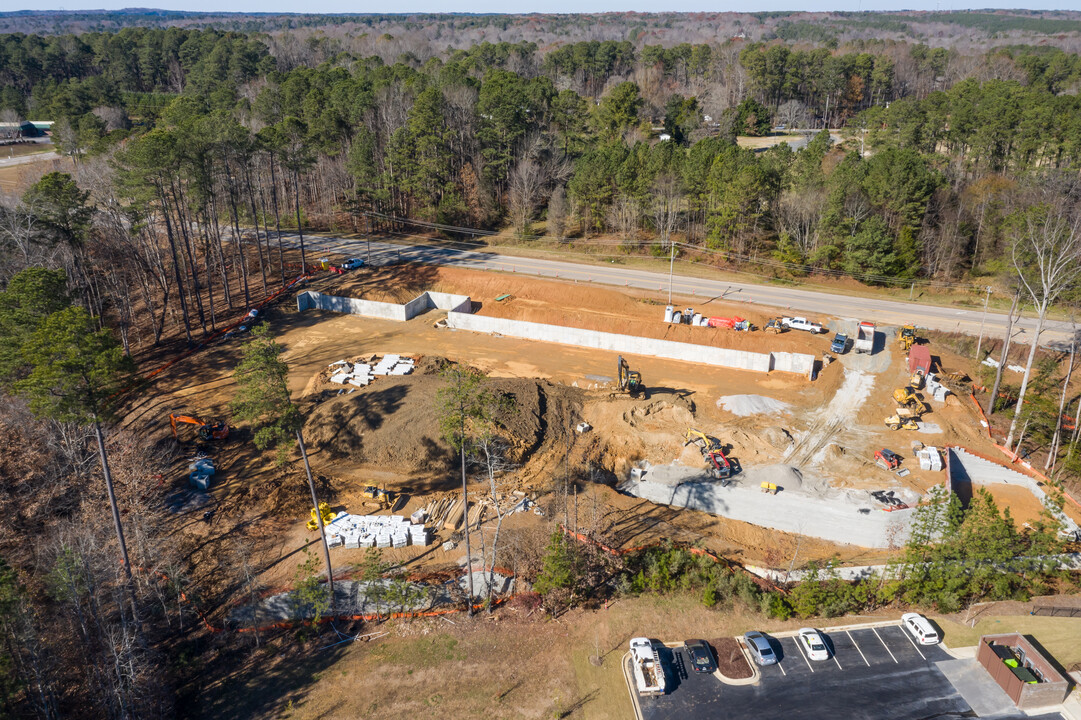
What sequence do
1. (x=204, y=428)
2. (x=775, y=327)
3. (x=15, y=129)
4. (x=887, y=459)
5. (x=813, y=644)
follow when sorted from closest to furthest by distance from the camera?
(x=813, y=644)
(x=887, y=459)
(x=204, y=428)
(x=775, y=327)
(x=15, y=129)

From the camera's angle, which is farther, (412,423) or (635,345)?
(635,345)

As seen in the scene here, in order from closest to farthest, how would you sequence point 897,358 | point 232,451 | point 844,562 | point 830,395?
point 844,562 → point 232,451 → point 830,395 → point 897,358

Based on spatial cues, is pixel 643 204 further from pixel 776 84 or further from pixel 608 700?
pixel 776 84

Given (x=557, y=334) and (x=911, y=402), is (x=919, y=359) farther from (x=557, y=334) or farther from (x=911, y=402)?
(x=557, y=334)

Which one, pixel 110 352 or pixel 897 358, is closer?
pixel 110 352

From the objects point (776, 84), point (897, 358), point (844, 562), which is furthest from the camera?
point (776, 84)

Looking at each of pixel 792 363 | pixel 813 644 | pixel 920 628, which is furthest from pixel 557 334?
pixel 920 628

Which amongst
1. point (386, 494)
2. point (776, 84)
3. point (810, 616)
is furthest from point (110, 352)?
point (776, 84)

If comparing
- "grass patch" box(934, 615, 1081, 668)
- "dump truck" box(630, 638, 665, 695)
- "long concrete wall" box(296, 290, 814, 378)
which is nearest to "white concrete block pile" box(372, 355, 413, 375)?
"long concrete wall" box(296, 290, 814, 378)
